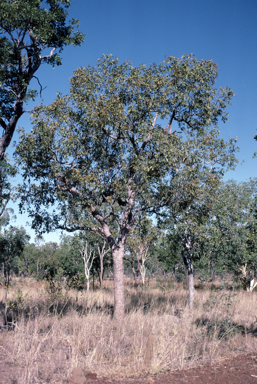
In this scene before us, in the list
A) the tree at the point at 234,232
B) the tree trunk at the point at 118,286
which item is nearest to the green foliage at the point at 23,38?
the tree trunk at the point at 118,286

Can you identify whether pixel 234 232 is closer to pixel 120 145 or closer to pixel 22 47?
pixel 120 145

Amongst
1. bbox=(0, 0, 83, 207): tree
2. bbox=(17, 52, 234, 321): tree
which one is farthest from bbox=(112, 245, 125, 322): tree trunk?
bbox=(0, 0, 83, 207): tree

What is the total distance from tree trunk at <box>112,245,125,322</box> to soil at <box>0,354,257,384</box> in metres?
4.51

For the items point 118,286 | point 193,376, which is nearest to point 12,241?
point 118,286

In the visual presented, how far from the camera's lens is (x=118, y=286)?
10336mm

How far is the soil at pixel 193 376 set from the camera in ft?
16.7

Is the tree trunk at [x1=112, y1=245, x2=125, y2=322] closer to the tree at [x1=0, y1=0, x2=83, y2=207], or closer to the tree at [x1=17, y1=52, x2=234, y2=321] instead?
the tree at [x1=17, y1=52, x2=234, y2=321]

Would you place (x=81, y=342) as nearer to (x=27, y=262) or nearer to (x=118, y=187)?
(x=118, y=187)

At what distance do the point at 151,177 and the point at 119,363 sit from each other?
571 cm

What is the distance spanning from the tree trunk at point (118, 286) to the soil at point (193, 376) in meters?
4.51

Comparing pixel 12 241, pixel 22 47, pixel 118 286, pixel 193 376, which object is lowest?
pixel 193 376

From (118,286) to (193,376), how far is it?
17.1ft

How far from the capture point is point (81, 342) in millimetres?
6992

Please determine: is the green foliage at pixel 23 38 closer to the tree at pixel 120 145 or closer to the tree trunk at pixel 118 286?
the tree at pixel 120 145
